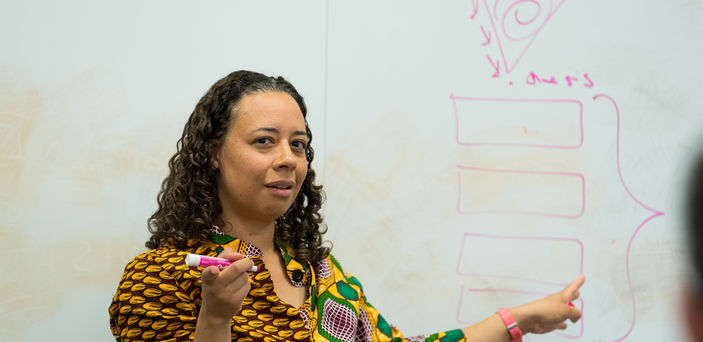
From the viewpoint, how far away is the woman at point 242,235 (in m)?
1.09

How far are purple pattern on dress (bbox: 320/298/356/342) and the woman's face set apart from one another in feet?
0.67

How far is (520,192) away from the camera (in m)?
1.59

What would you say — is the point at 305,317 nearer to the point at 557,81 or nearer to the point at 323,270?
the point at 323,270

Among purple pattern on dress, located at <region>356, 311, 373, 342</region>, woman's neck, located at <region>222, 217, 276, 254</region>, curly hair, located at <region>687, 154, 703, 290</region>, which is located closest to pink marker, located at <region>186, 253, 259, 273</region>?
woman's neck, located at <region>222, 217, 276, 254</region>

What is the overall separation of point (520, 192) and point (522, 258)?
155mm

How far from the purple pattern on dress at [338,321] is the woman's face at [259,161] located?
0.21m

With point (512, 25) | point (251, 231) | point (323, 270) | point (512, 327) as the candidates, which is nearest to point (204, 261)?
point (251, 231)

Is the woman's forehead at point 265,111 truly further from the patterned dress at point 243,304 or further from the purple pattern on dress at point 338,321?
the purple pattern on dress at point 338,321

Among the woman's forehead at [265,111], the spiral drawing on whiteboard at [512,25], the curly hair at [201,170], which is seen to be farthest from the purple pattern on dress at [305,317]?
the spiral drawing on whiteboard at [512,25]

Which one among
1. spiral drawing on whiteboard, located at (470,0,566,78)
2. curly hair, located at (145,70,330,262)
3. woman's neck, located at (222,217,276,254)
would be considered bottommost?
woman's neck, located at (222,217,276,254)

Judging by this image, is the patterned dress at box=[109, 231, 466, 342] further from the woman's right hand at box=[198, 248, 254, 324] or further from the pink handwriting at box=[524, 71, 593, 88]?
the pink handwriting at box=[524, 71, 593, 88]

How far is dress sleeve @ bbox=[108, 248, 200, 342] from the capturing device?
1.07m

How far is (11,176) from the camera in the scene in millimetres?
1362

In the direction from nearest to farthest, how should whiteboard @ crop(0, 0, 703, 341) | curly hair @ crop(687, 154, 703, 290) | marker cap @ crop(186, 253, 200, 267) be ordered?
curly hair @ crop(687, 154, 703, 290) → marker cap @ crop(186, 253, 200, 267) → whiteboard @ crop(0, 0, 703, 341)
